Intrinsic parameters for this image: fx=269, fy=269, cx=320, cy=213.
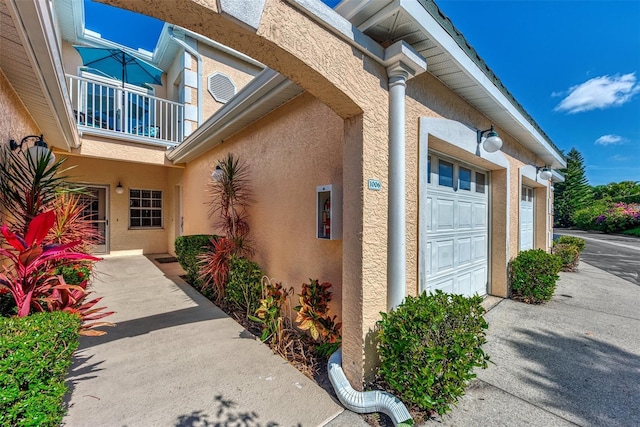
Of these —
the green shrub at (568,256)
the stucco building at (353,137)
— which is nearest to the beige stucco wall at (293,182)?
the stucco building at (353,137)

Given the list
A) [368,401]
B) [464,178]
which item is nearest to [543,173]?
[464,178]

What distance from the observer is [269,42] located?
2277 mm

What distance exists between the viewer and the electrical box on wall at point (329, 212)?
11.1 feet

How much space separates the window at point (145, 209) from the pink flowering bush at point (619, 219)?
1510 inches

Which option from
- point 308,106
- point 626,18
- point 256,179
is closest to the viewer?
point 308,106

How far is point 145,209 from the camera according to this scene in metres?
11.8

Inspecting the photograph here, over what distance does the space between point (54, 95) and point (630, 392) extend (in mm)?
8738

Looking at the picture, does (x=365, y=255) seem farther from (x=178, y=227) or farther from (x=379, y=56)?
(x=178, y=227)

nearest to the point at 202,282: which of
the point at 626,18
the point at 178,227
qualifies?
the point at 178,227

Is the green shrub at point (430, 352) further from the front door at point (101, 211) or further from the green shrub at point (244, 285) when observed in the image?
the front door at point (101, 211)

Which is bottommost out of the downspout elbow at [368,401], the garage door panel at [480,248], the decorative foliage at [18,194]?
the downspout elbow at [368,401]

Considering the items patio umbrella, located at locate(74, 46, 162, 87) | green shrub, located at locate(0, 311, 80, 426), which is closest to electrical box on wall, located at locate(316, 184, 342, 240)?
green shrub, located at locate(0, 311, 80, 426)

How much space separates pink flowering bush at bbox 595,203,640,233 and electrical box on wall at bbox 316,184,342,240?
35796 mm

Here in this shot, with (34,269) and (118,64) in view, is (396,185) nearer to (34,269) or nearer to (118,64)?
(34,269)
